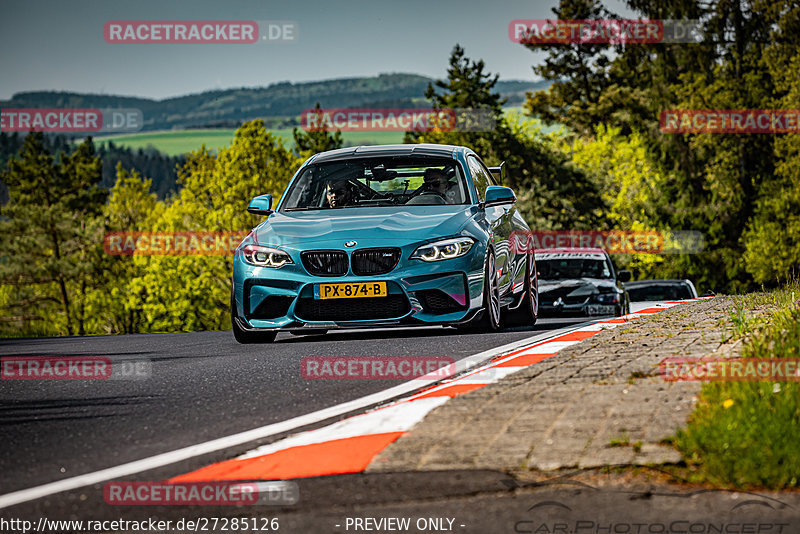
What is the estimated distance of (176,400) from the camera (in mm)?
7086

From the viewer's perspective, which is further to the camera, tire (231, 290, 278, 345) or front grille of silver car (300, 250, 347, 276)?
tire (231, 290, 278, 345)

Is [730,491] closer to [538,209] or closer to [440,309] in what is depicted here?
[440,309]

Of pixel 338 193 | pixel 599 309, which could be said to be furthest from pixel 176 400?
pixel 599 309

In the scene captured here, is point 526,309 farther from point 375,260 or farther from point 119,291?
point 119,291

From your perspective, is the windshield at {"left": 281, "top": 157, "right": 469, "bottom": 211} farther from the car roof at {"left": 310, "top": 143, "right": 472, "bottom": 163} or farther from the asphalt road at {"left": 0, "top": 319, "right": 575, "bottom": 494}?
the asphalt road at {"left": 0, "top": 319, "right": 575, "bottom": 494}

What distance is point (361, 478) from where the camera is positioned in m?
4.57

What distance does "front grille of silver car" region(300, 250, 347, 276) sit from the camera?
965 cm

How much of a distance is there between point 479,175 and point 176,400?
5665mm

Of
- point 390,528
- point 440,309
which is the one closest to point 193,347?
point 440,309

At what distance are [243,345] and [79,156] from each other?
65348mm

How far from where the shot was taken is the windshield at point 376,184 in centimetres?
1094

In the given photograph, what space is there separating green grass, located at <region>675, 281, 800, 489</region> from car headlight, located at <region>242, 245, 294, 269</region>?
197 inches

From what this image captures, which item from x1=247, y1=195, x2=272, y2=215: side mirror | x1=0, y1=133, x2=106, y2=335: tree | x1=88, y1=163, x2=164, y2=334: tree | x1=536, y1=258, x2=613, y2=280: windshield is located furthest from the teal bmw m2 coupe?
x1=0, y1=133, x2=106, y2=335: tree

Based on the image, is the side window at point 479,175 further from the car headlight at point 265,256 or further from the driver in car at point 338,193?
the car headlight at point 265,256
